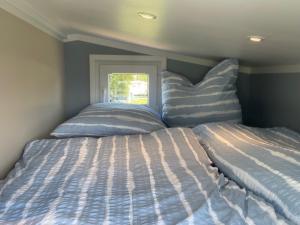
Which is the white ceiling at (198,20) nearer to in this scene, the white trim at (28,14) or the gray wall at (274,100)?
the white trim at (28,14)

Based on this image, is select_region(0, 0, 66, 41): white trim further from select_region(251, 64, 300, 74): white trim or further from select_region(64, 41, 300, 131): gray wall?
select_region(251, 64, 300, 74): white trim

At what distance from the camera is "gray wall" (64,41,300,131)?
287 centimetres

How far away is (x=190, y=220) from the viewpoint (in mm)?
1044

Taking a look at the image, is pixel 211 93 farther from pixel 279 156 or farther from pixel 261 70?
pixel 279 156

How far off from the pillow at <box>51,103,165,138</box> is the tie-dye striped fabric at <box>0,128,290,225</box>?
20cm

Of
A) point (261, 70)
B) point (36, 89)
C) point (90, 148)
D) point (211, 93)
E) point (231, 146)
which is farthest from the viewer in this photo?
point (261, 70)

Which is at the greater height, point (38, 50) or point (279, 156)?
point (38, 50)

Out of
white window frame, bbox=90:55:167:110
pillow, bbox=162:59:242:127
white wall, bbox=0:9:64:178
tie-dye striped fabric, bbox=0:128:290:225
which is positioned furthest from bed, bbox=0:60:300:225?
white window frame, bbox=90:55:167:110

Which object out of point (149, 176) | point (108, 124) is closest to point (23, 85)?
point (108, 124)

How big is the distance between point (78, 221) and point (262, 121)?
250 centimetres

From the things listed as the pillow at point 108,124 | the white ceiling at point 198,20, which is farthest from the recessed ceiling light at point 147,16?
the pillow at point 108,124

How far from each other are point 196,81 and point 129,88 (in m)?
0.70

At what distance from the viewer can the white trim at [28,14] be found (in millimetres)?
1818

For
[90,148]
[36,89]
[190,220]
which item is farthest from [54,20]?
[190,220]
